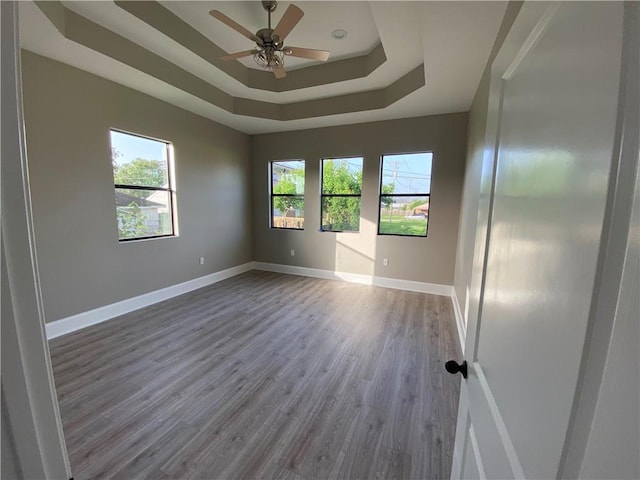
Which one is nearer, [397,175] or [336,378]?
[336,378]

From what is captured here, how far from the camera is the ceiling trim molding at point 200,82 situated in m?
2.27

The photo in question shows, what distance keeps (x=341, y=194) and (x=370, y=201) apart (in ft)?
1.90

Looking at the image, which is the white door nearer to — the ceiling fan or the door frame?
the door frame

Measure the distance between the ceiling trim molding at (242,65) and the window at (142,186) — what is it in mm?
1379

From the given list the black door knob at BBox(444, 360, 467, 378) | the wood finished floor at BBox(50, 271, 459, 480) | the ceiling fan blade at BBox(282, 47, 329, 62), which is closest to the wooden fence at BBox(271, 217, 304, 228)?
the wood finished floor at BBox(50, 271, 459, 480)

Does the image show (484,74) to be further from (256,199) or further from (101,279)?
(101,279)

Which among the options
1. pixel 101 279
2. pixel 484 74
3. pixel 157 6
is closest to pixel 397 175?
pixel 484 74

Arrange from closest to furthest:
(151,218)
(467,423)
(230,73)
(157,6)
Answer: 1. (467,423)
2. (157,6)
3. (230,73)
4. (151,218)

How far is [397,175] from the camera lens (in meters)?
4.38

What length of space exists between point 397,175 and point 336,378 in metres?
3.32

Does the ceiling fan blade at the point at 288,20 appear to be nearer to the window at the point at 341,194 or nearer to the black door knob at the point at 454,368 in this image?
the black door knob at the point at 454,368

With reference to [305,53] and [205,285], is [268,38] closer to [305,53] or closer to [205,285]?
[305,53]

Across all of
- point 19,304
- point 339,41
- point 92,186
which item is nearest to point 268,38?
point 339,41

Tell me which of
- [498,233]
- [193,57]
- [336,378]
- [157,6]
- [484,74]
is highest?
[157,6]
